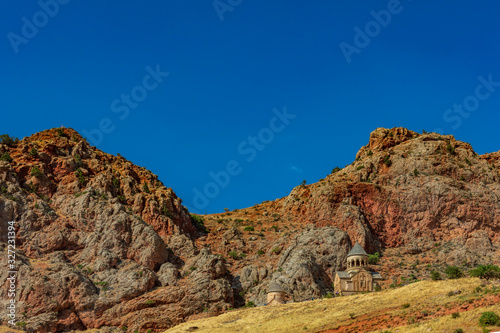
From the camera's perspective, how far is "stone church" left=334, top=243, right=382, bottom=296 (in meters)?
84.6

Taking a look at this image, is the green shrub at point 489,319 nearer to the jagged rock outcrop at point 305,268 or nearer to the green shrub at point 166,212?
the jagged rock outcrop at point 305,268

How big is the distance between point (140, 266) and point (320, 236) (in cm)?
3051

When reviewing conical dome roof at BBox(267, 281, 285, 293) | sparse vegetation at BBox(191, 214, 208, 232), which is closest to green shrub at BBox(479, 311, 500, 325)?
conical dome roof at BBox(267, 281, 285, 293)

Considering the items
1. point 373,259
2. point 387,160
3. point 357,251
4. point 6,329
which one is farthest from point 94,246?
point 387,160

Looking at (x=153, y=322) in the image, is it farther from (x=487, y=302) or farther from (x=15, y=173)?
(x=487, y=302)

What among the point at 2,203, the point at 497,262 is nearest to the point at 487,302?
the point at 497,262

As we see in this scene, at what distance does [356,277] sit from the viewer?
279 ft

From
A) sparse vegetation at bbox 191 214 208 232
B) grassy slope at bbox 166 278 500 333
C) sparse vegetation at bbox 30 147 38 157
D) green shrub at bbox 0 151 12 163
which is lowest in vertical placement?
grassy slope at bbox 166 278 500 333

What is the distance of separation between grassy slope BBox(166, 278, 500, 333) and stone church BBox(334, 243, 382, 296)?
9226 mm

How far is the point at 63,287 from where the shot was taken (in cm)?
7788

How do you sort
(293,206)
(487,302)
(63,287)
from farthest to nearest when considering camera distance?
(293,206)
(63,287)
(487,302)

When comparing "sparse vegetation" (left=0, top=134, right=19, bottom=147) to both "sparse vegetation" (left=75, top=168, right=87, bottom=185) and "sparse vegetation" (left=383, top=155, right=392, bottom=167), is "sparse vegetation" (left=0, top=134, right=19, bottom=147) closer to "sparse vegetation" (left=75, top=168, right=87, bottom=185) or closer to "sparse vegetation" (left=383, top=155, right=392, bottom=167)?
"sparse vegetation" (left=75, top=168, right=87, bottom=185)

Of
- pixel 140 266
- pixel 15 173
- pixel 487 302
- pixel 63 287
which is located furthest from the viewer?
pixel 15 173

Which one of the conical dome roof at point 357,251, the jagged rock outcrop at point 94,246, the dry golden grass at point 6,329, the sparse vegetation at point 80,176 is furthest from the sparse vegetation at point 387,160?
the dry golden grass at point 6,329
